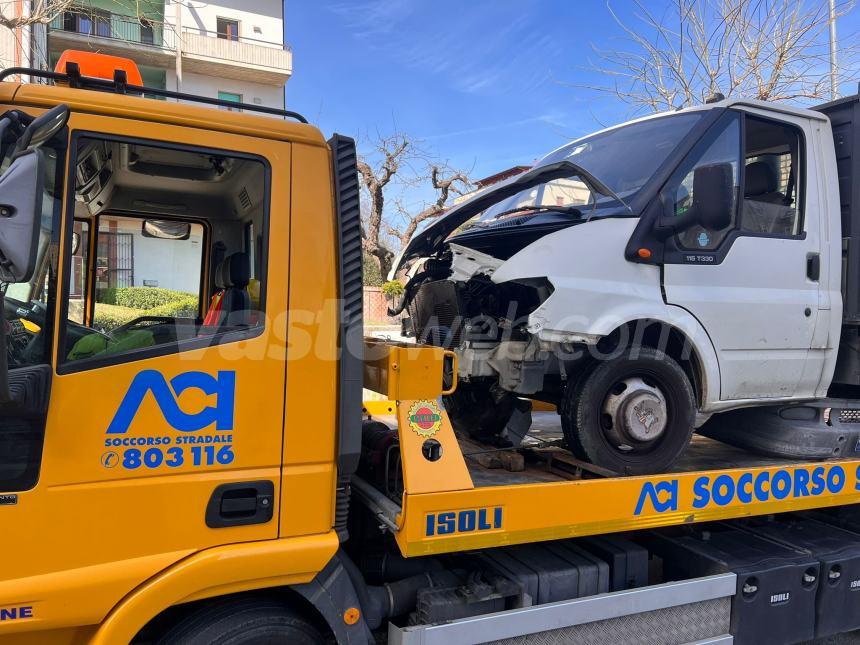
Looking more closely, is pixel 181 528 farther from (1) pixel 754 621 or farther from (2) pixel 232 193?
(1) pixel 754 621

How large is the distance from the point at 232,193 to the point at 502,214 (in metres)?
1.69

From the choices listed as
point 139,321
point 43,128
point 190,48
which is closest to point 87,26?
point 190,48

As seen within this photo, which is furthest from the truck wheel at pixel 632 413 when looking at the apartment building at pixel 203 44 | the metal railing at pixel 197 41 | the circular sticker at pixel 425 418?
the metal railing at pixel 197 41

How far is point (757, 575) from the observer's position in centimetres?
335

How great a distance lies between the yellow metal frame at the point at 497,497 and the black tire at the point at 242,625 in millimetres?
508

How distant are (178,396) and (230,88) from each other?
28.4 m

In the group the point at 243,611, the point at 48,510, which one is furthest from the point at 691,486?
the point at 48,510

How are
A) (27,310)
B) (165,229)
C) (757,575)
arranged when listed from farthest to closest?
(757,575) < (165,229) < (27,310)


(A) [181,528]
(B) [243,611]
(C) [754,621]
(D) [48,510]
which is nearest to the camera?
(D) [48,510]

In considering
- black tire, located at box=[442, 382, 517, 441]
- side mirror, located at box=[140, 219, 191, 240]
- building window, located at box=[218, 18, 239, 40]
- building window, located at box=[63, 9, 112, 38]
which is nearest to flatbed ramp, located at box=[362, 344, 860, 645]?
black tire, located at box=[442, 382, 517, 441]

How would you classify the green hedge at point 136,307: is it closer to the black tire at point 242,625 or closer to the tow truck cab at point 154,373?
the tow truck cab at point 154,373

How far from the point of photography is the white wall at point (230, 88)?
2662 cm

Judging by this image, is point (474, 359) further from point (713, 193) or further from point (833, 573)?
point (833, 573)

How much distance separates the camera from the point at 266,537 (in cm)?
243
